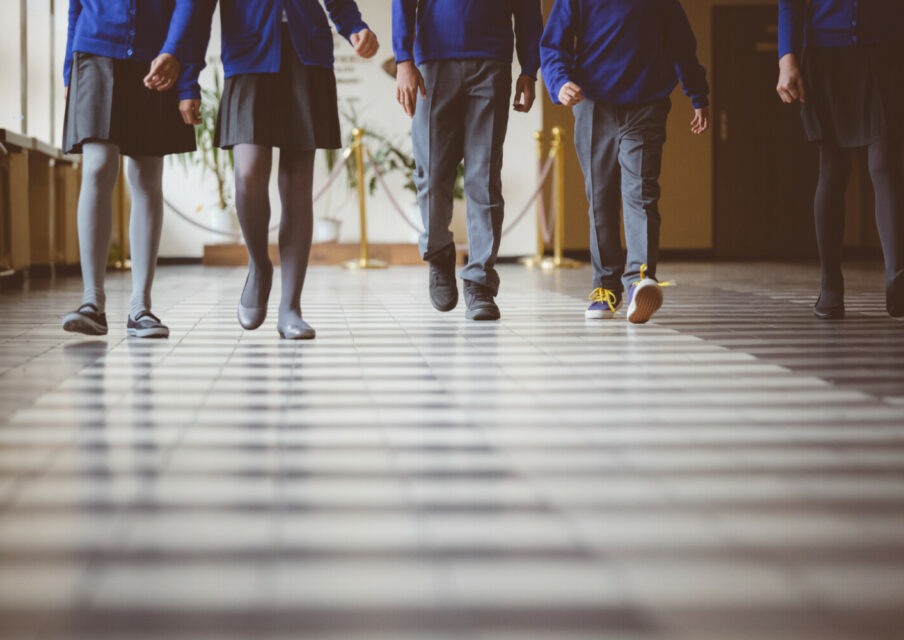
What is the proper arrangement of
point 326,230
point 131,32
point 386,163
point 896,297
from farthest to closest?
1. point 386,163
2. point 326,230
3. point 896,297
4. point 131,32

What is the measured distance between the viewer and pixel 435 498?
120 centimetres

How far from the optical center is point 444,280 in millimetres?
3518

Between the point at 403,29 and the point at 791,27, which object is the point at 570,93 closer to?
the point at 403,29

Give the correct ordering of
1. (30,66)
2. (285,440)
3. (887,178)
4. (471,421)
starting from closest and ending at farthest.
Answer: (285,440), (471,421), (887,178), (30,66)

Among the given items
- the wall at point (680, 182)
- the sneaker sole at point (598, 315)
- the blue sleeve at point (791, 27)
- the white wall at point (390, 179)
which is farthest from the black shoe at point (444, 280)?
the wall at point (680, 182)

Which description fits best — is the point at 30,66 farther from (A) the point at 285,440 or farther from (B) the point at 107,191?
(A) the point at 285,440

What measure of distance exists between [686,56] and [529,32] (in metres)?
0.51

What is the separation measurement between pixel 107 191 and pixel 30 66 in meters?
6.22

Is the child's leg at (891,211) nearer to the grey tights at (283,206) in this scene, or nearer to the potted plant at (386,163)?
the grey tights at (283,206)

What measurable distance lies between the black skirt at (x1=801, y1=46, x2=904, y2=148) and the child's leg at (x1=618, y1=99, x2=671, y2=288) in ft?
1.44

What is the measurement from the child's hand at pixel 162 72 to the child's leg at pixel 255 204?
0.23 m

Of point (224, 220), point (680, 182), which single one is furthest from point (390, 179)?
point (680, 182)

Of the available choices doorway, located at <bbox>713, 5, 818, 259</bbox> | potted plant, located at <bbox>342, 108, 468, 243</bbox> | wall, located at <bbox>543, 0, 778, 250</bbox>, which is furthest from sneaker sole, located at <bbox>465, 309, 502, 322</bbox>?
doorway, located at <bbox>713, 5, 818, 259</bbox>

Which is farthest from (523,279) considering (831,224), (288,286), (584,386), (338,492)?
(338,492)
